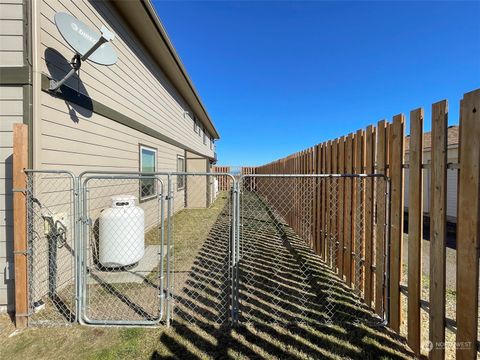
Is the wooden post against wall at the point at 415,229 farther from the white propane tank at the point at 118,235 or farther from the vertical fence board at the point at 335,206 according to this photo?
the white propane tank at the point at 118,235

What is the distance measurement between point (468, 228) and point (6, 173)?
4.63 meters

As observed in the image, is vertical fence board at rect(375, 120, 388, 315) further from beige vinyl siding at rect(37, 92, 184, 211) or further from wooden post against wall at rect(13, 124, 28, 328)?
beige vinyl siding at rect(37, 92, 184, 211)

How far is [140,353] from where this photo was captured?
2318 mm

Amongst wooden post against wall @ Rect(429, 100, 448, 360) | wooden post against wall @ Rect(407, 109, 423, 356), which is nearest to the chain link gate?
wooden post against wall @ Rect(407, 109, 423, 356)

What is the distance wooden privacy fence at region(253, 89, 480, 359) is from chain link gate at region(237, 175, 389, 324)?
40 millimetres

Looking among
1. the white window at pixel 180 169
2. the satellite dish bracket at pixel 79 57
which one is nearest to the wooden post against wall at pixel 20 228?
the satellite dish bracket at pixel 79 57

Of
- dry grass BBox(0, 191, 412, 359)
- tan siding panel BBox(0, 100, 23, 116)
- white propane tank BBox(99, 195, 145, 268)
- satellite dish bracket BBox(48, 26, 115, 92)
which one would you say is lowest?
dry grass BBox(0, 191, 412, 359)

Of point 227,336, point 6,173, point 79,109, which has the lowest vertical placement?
point 227,336

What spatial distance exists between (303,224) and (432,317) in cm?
410

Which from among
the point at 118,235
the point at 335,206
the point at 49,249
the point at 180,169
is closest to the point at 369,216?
the point at 335,206

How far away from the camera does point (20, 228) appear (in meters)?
2.68

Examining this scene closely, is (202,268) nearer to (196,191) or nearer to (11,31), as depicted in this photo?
(11,31)

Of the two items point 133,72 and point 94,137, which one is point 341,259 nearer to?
point 94,137

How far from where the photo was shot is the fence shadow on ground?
7.75ft
